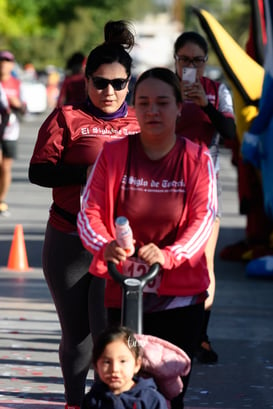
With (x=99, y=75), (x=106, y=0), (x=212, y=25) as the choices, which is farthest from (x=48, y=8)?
(x=99, y=75)

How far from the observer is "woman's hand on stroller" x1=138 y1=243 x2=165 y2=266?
4.49m

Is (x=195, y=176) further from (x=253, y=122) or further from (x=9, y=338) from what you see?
(x=253, y=122)

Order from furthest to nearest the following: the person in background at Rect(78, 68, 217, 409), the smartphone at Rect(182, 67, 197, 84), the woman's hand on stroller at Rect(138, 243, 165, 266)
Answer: the smartphone at Rect(182, 67, 197, 84)
the person in background at Rect(78, 68, 217, 409)
the woman's hand on stroller at Rect(138, 243, 165, 266)

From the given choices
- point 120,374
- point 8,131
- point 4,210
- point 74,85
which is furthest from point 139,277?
point 4,210

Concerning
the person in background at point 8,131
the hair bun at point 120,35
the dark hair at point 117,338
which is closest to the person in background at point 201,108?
the hair bun at point 120,35

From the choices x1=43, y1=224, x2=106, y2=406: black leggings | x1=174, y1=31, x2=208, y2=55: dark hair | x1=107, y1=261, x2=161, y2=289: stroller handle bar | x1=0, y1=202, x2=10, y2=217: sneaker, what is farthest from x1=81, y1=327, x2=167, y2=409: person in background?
x1=0, y1=202, x2=10, y2=217: sneaker

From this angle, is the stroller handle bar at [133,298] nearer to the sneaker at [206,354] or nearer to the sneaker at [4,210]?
the sneaker at [206,354]

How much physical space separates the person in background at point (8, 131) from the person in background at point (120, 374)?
10754mm

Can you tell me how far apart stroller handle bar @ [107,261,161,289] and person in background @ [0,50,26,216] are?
10556mm

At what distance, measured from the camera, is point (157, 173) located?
4.80 m

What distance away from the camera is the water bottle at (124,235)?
4.39 meters

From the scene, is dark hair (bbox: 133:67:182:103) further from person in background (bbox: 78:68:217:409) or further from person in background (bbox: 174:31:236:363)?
person in background (bbox: 174:31:236:363)

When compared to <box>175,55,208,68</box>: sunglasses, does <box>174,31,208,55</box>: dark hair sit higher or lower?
higher

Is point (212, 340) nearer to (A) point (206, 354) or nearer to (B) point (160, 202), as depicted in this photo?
(A) point (206, 354)
